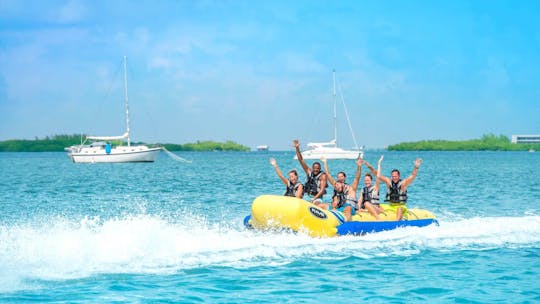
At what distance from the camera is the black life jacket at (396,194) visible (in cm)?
1147

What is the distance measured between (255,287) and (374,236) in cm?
359

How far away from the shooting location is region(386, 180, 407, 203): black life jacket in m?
11.5

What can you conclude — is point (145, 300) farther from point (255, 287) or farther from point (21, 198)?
point (21, 198)

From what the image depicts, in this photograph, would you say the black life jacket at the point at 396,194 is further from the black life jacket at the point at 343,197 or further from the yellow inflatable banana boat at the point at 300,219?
the yellow inflatable banana boat at the point at 300,219

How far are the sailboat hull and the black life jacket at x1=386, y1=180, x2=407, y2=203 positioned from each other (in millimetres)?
47508

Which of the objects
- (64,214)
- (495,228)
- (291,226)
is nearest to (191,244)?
(291,226)

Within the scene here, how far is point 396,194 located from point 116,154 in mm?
48420

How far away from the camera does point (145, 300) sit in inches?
270

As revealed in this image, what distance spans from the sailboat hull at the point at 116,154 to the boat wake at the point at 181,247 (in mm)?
46386

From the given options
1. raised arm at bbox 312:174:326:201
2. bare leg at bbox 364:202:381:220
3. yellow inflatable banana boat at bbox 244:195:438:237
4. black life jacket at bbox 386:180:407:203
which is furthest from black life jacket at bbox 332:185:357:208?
black life jacket at bbox 386:180:407:203

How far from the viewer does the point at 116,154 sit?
5712 centimetres

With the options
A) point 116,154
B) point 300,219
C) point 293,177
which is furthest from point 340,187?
point 116,154

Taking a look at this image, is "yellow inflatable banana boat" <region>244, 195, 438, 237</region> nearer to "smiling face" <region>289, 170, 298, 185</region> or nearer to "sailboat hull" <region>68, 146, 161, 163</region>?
"smiling face" <region>289, 170, 298, 185</region>

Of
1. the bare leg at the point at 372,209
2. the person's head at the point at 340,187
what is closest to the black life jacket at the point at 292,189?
the person's head at the point at 340,187
